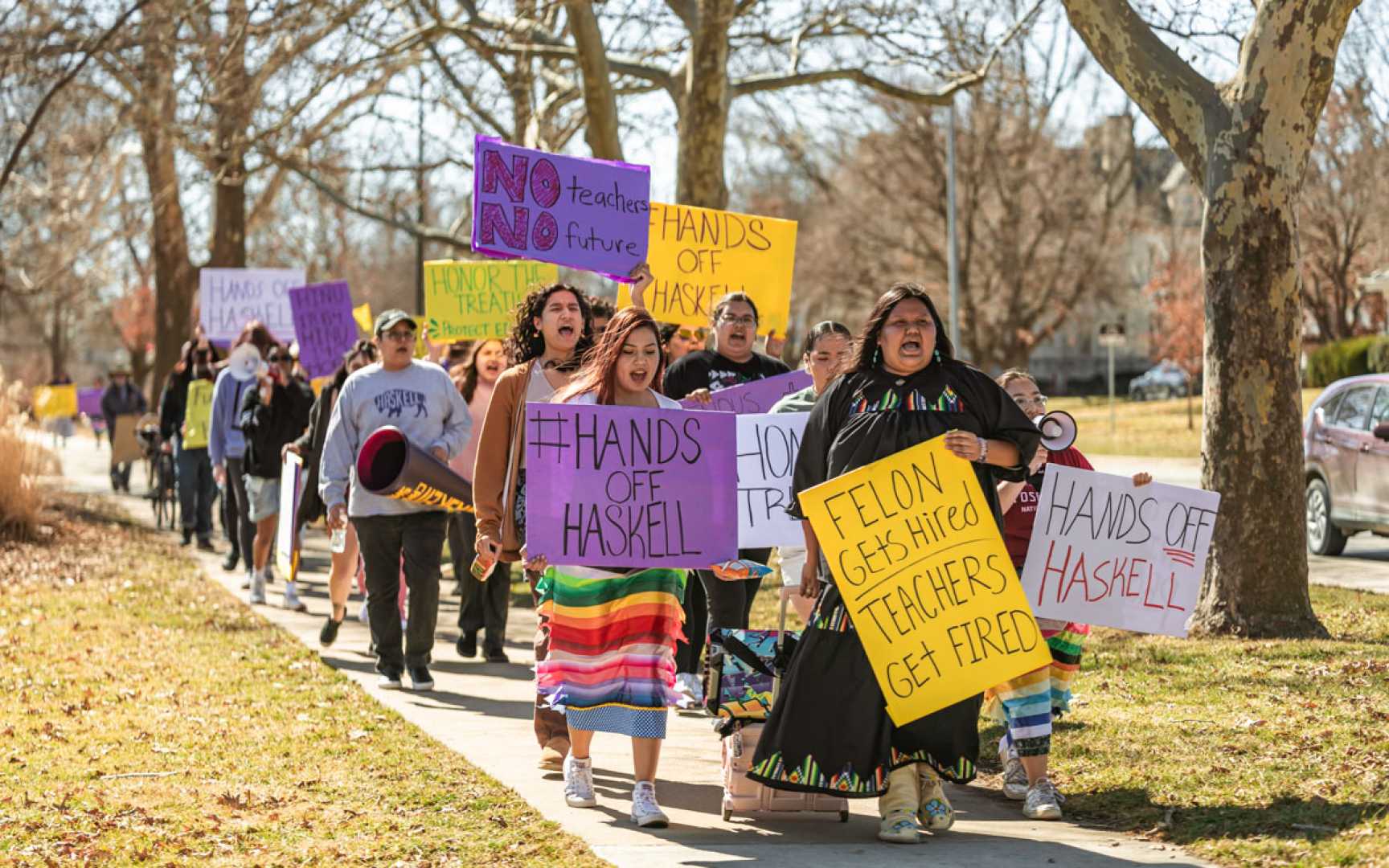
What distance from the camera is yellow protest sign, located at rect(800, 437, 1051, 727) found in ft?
20.1

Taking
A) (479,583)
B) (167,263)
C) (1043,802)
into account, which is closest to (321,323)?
(479,583)

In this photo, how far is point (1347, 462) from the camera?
16234 mm

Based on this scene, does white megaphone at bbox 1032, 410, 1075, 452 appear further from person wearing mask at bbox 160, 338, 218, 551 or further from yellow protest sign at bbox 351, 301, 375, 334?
yellow protest sign at bbox 351, 301, 375, 334

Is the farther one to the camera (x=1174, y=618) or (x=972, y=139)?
(x=972, y=139)

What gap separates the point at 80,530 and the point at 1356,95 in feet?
88.6

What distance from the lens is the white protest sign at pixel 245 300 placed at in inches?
729

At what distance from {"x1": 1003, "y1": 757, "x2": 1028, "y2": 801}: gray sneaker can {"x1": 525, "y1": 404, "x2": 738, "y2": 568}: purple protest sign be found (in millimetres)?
1489

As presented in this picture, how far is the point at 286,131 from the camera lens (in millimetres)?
20125

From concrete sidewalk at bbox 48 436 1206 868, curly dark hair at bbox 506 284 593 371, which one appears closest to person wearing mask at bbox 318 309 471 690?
concrete sidewalk at bbox 48 436 1206 868

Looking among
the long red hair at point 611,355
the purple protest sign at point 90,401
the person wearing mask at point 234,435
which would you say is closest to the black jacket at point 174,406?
the person wearing mask at point 234,435

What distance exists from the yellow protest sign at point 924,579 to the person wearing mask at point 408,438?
3.92 meters

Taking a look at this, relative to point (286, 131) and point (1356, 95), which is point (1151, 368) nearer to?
point (1356, 95)

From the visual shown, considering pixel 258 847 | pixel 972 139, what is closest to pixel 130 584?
pixel 258 847

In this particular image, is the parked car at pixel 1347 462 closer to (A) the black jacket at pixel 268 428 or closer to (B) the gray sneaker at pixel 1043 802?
(A) the black jacket at pixel 268 428
